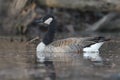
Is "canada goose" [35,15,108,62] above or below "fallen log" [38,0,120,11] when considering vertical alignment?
below

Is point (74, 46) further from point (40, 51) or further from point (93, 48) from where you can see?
point (40, 51)

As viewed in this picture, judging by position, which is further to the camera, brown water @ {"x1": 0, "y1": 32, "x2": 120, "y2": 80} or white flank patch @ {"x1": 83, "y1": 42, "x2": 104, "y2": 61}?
white flank patch @ {"x1": 83, "y1": 42, "x2": 104, "y2": 61}

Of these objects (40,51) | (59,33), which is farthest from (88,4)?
(40,51)

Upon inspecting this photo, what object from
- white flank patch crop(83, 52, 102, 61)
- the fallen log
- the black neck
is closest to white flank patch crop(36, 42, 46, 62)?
the black neck

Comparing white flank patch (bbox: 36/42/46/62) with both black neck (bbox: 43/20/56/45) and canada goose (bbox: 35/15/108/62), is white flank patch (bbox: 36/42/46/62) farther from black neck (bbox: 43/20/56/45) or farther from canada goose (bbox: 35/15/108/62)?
black neck (bbox: 43/20/56/45)

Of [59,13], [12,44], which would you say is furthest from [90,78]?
[59,13]

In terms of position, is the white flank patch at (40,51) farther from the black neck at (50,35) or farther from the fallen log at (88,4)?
the fallen log at (88,4)

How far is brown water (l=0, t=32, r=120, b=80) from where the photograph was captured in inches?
496

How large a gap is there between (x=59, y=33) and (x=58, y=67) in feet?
39.2

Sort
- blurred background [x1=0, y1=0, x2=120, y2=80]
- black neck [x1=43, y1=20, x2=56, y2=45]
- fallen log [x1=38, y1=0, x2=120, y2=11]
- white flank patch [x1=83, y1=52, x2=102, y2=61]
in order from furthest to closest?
fallen log [x1=38, y1=0, x2=120, y2=11], black neck [x1=43, y1=20, x2=56, y2=45], white flank patch [x1=83, y1=52, x2=102, y2=61], blurred background [x1=0, y1=0, x2=120, y2=80]

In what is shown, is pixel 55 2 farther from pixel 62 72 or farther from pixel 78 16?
pixel 62 72

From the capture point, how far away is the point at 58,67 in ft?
46.6

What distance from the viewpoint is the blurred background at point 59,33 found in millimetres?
13172

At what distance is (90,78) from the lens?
12.2 m
